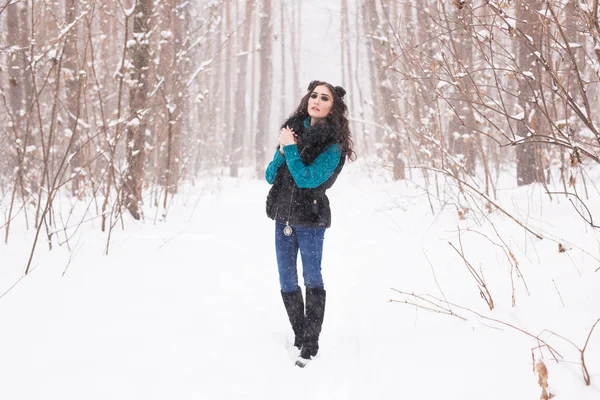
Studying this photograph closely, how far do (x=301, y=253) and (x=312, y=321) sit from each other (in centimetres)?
43

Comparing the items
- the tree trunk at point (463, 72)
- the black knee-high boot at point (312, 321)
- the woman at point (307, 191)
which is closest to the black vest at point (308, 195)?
the woman at point (307, 191)

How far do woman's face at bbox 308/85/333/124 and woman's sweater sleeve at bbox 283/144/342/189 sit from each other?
0.28 meters

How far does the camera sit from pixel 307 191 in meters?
2.61

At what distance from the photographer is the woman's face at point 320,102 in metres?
2.68

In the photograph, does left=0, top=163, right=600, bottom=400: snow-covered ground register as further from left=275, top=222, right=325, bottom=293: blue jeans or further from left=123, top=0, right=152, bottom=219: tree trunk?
left=123, top=0, right=152, bottom=219: tree trunk

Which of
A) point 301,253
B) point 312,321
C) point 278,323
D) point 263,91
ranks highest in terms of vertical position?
point 263,91

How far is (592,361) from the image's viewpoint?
1.71m

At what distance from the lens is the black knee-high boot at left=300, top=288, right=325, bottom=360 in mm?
2648

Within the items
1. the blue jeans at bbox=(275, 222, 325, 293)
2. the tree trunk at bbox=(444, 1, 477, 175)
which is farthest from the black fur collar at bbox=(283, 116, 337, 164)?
the tree trunk at bbox=(444, 1, 477, 175)

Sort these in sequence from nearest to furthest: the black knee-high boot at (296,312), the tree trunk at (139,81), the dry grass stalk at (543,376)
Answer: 1. the dry grass stalk at (543,376)
2. the black knee-high boot at (296,312)
3. the tree trunk at (139,81)

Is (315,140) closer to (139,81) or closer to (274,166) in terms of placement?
(274,166)

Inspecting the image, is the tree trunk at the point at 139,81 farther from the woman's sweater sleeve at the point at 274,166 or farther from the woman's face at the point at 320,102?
the woman's face at the point at 320,102

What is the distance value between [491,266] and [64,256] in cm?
356

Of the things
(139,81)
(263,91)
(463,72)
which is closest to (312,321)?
(463,72)
